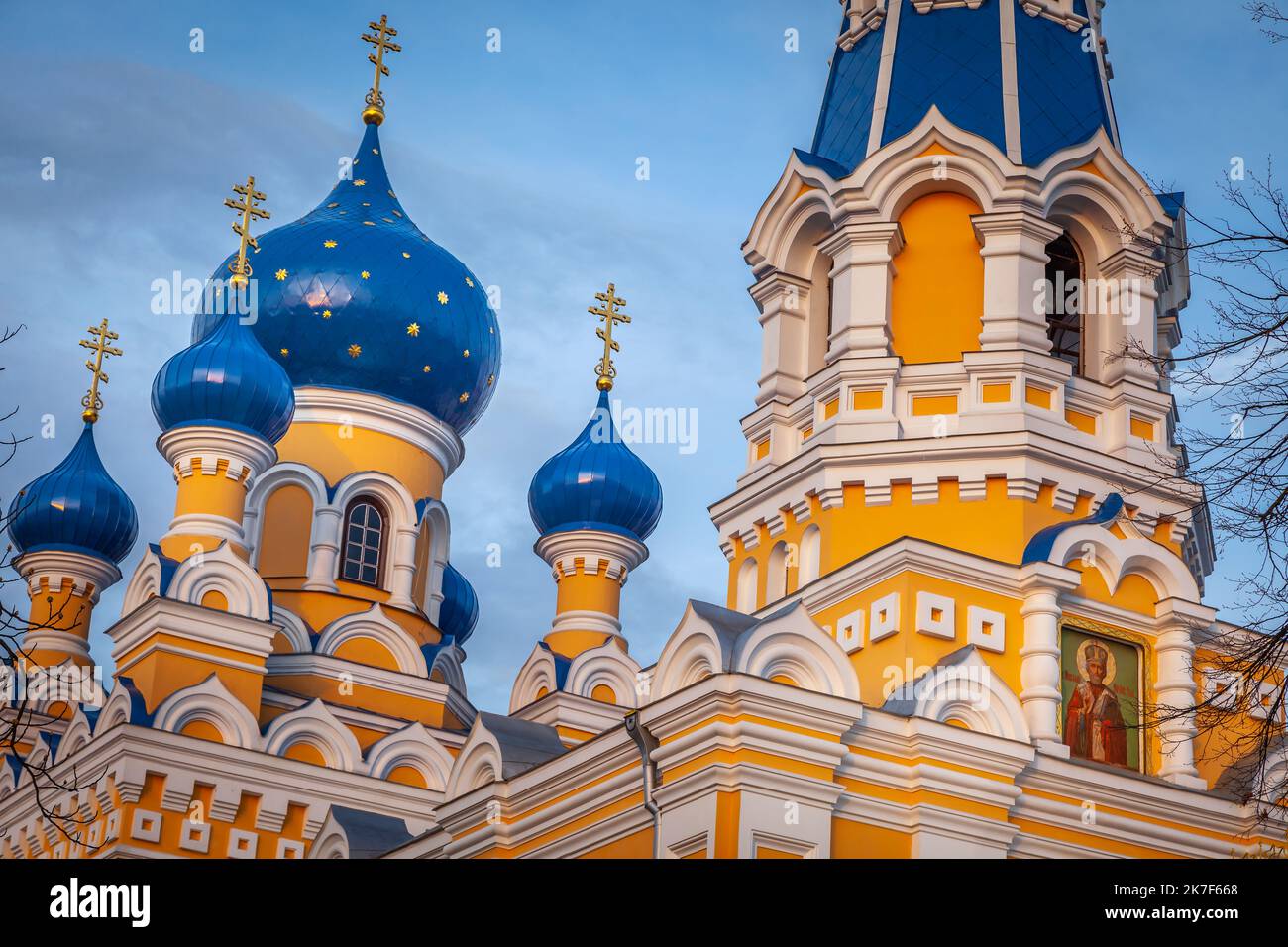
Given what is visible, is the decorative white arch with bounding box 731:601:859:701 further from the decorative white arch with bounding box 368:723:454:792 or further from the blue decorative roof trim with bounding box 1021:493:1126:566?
the decorative white arch with bounding box 368:723:454:792

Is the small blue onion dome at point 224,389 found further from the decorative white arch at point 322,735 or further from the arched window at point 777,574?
the arched window at point 777,574

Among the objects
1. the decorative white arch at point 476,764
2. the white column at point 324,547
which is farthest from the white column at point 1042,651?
the white column at point 324,547

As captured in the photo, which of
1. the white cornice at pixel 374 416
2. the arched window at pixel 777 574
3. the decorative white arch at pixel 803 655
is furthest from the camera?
the white cornice at pixel 374 416

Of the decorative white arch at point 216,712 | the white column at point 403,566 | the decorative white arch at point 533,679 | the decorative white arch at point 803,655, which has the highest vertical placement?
the white column at point 403,566

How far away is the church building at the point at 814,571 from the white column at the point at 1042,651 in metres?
0.02

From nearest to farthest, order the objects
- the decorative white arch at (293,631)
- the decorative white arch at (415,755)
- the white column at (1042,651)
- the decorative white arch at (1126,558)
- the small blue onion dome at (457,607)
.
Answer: the white column at (1042,651)
the decorative white arch at (1126,558)
the decorative white arch at (415,755)
the decorative white arch at (293,631)
the small blue onion dome at (457,607)

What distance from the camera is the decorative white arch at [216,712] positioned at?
614 inches

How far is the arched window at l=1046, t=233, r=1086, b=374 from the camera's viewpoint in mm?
13336

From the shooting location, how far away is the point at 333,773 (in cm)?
1628

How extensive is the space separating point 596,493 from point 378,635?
2.84 meters

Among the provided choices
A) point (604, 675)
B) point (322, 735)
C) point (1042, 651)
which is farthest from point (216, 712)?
point (1042, 651)

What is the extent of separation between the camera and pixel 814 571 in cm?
1280

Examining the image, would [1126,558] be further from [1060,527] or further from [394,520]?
[394,520]
